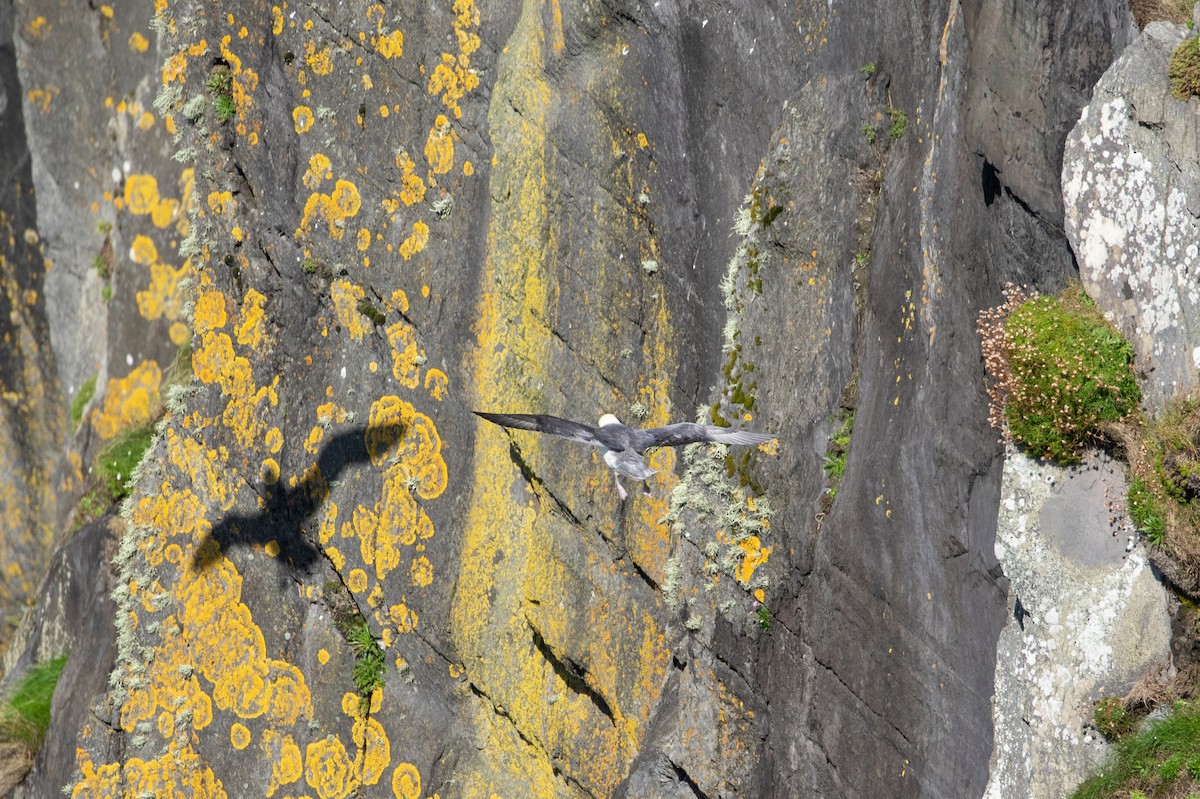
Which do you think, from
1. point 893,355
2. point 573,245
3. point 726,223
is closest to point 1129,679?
point 893,355

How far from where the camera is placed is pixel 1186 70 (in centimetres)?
560

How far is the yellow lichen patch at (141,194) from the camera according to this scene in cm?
1008

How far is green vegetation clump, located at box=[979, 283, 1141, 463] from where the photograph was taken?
18.7ft

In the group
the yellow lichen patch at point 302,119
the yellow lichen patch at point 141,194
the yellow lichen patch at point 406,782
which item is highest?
the yellow lichen patch at point 302,119

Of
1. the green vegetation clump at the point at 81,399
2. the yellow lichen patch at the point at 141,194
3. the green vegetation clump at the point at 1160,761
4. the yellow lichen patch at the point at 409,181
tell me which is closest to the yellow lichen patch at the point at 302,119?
the yellow lichen patch at the point at 409,181

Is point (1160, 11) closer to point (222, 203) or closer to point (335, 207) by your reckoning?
point (335, 207)

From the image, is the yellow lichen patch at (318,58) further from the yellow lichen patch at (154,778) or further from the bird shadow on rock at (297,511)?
the yellow lichen patch at (154,778)

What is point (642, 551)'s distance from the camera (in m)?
7.85

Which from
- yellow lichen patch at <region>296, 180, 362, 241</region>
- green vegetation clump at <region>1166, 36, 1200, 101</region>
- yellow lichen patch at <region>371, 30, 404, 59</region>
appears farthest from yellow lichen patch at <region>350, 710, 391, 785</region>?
green vegetation clump at <region>1166, 36, 1200, 101</region>

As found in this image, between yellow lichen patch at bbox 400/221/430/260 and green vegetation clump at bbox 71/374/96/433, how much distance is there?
3.94 m

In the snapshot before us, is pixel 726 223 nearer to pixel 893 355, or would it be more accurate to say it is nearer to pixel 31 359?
pixel 893 355

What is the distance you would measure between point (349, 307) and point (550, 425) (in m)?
2.68

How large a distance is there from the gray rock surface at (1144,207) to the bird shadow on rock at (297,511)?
5.33 m

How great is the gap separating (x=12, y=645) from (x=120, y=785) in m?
2.82
